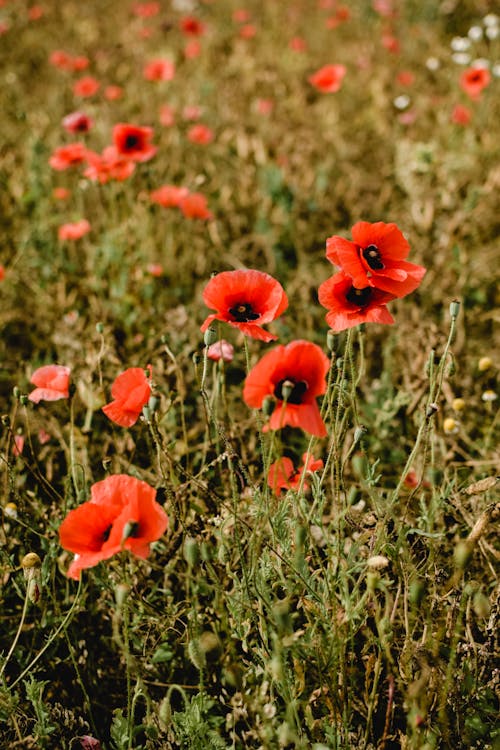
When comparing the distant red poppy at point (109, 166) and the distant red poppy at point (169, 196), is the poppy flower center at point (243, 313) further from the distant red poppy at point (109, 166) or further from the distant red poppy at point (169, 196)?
the distant red poppy at point (169, 196)

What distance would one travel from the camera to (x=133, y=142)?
2406 millimetres

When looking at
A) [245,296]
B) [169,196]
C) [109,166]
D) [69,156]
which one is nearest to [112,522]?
[245,296]

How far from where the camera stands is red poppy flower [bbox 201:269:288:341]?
1.29 m

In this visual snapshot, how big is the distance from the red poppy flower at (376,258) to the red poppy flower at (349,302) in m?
0.03

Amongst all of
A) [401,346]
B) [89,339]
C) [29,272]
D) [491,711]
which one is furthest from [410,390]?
[29,272]

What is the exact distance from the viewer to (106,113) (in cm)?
402

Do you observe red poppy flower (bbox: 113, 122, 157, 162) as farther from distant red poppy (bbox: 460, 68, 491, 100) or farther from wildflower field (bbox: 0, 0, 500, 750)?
distant red poppy (bbox: 460, 68, 491, 100)

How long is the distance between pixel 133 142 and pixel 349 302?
4.85 ft

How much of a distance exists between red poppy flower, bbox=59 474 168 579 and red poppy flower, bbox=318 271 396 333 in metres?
0.50

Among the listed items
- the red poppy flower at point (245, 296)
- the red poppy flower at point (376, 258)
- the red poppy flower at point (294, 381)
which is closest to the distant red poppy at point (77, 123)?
the red poppy flower at point (245, 296)

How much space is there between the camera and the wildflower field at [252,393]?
3.91ft

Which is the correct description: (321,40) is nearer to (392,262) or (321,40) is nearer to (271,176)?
(271,176)

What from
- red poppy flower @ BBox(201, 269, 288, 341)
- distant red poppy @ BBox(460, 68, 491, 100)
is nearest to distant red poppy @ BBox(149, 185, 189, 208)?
red poppy flower @ BBox(201, 269, 288, 341)

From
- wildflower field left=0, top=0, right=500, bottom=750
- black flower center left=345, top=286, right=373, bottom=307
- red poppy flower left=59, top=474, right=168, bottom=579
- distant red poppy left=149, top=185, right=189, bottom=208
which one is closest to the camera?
red poppy flower left=59, top=474, right=168, bottom=579
